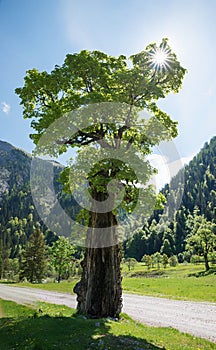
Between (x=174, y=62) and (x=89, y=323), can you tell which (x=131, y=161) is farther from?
(x=89, y=323)

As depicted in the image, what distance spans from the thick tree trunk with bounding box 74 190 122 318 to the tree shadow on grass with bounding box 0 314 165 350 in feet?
9.30

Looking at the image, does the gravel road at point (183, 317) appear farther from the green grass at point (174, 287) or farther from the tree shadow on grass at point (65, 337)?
the green grass at point (174, 287)

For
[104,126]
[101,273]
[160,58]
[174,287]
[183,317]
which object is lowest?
[174,287]

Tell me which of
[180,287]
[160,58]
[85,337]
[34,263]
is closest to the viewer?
[85,337]

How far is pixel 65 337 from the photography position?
37.5 ft

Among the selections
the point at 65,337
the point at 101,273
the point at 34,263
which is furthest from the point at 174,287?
the point at 34,263

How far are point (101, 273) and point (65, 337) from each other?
6.50 metres

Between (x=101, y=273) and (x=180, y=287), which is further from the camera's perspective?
(x=180, y=287)

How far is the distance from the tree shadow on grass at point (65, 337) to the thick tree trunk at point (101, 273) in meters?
2.84

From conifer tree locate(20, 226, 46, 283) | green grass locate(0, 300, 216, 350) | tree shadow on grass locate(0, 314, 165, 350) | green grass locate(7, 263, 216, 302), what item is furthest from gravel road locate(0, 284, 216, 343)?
conifer tree locate(20, 226, 46, 283)

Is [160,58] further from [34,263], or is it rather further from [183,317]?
[34,263]

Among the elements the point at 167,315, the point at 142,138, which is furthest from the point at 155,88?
the point at 167,315

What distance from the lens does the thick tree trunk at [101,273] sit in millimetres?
17391

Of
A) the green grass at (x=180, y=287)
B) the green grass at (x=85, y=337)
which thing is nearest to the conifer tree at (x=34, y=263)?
the green grass at (x=180, y=287)
